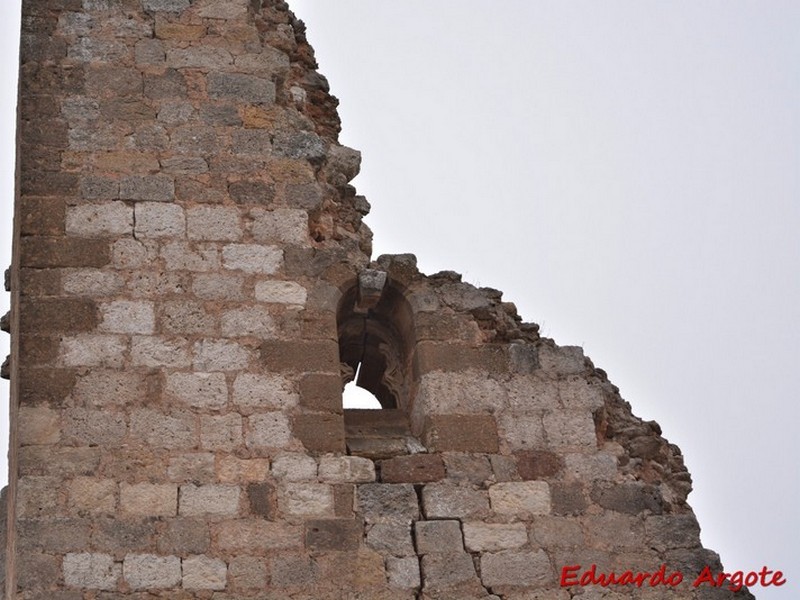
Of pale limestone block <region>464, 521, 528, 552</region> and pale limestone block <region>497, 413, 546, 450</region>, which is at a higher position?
pale limestone block <region>497, 413, 546, 450</region>

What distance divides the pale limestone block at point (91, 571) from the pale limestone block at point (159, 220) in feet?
6.42

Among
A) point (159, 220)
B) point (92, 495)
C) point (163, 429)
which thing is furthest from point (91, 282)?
point (92, 495)

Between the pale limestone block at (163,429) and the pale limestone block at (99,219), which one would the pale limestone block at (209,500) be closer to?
the pale limestone block at (163,429)

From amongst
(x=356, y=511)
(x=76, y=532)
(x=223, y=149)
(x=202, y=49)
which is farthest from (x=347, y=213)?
(x=76, y=532)

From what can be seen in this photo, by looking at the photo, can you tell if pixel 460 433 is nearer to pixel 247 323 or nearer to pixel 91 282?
pixel 247 323

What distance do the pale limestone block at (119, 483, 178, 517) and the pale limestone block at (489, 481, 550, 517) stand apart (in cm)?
174

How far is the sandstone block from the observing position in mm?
7371

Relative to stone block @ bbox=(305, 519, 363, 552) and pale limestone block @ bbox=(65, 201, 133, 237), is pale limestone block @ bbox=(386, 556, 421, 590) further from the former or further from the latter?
pale limestone block @ bbox=(65, 201, 133, 237)

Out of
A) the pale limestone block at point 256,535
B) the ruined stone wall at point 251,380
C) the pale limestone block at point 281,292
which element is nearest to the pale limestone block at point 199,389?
the ruined stone wall at point 251,380

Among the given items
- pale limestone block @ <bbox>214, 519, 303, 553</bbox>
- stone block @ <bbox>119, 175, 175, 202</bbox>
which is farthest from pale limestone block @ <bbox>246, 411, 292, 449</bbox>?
stone block @ <bbox>119, 175, 175, 202</bbox>

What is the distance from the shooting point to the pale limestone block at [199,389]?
7.39m

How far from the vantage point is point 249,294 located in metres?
7.79

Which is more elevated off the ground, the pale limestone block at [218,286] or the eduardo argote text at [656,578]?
the pale limestone block at [218,286]

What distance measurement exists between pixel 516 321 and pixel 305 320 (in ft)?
4.41
